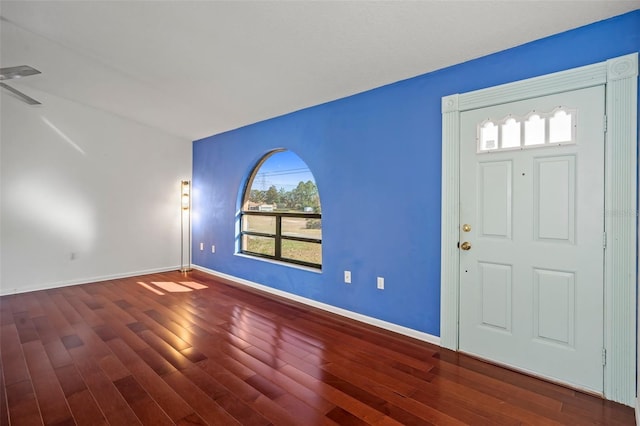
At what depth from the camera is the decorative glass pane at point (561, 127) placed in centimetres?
215

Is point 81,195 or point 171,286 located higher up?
point 81,195

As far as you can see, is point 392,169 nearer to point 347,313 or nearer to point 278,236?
point 347,313

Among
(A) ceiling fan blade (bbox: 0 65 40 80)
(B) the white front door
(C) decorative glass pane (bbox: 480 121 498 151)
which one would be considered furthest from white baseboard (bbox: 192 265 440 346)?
(A) ceiling fan blade (bbox: 0 65 40 80)

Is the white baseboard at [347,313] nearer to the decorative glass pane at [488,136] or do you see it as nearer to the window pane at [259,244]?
the window pane at [259,244]

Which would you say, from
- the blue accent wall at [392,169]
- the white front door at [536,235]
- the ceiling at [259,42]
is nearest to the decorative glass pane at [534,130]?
the white front door at [536,235]

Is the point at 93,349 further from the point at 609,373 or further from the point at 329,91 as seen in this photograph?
the point at 609,373

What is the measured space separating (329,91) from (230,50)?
3.54 feet

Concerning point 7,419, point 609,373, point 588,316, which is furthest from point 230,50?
point 609,373

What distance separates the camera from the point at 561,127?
2.18 metres

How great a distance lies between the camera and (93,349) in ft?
8.81

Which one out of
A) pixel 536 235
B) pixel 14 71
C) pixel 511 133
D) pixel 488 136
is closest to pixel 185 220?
pixel 14 71

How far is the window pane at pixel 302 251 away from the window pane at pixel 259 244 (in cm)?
27

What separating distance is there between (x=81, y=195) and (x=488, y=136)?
5.61 m

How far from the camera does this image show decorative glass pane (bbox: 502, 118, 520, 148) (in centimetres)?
236
